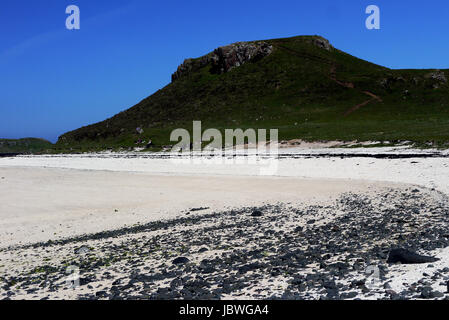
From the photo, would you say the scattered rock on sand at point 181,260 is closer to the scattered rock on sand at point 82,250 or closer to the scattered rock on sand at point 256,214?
the scattered rock on sand at point 82,250

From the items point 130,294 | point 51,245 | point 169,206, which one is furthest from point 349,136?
point 130,294

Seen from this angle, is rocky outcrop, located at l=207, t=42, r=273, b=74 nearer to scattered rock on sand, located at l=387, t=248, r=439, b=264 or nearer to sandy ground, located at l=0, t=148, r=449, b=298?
sandy ground, located at l=0, t=148, r=449, b=298

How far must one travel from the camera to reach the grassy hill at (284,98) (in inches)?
3420

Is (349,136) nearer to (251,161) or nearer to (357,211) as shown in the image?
(251,161)

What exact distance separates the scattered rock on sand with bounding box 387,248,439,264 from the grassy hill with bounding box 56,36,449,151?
54.7 m

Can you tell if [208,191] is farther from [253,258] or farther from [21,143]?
[21,143]

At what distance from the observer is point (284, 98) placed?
10906 cm

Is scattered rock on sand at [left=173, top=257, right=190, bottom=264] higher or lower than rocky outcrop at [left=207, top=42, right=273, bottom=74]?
lower

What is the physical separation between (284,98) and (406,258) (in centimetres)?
10314

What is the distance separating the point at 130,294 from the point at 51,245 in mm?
7077

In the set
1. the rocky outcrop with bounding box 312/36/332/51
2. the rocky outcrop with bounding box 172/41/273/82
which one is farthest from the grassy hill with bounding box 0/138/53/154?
the rocky outcrop with bounding box 312/36/332/51

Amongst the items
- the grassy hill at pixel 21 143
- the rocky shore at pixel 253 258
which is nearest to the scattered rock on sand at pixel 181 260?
the rocky shore at pixel 253 258

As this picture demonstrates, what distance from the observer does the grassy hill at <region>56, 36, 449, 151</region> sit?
86875 mm

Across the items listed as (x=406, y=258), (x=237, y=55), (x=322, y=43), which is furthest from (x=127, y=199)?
(x=322, y=43)
